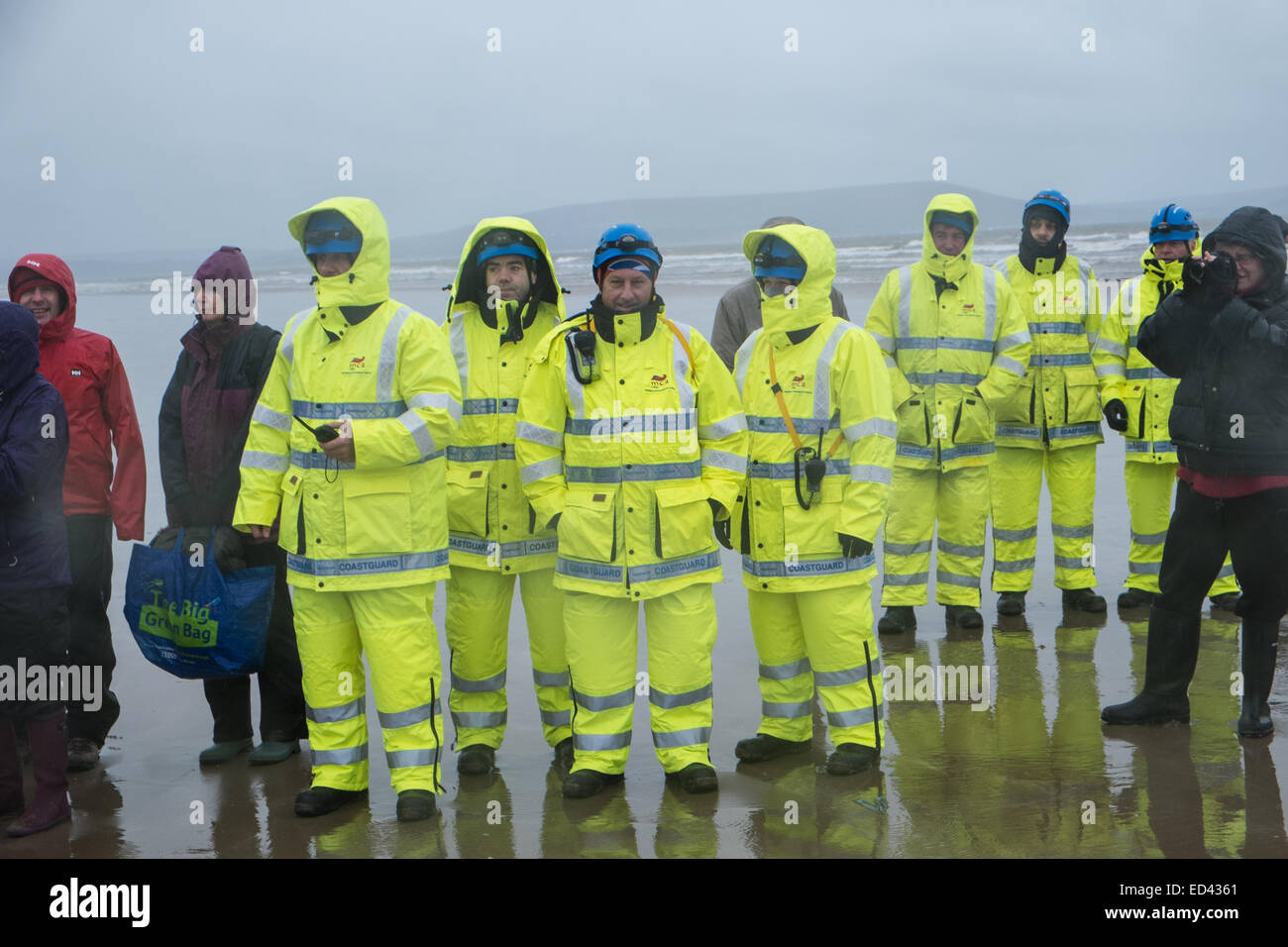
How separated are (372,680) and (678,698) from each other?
1.17m

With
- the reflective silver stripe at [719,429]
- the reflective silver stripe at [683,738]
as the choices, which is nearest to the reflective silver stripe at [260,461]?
the reflective silver stripe at [719,429]

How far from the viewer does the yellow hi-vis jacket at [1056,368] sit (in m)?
7.55

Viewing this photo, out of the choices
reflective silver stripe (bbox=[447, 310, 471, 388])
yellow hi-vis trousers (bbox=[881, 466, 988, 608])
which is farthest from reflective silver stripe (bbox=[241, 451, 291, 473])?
yellow hi-vis trousers (bbox=[881, 466, 988, 608])

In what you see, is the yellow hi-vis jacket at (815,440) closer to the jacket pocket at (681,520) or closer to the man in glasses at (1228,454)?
the jacket pocket at (681,520)

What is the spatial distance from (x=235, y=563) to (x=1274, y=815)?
405 centimetres

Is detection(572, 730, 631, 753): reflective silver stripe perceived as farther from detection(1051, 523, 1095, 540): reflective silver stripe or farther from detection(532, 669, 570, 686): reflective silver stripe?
detection(1051, 523, 1095, 540): reflective silver stripe

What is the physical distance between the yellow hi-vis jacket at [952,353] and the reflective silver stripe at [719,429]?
220 cm

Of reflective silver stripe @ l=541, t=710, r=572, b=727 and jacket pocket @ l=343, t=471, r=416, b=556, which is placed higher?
jacket pocket @ l=343, t=471, r=416, b=556

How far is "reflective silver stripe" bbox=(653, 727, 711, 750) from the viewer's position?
5.04 m

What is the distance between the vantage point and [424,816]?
4.77 m

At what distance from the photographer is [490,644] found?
5.38 m

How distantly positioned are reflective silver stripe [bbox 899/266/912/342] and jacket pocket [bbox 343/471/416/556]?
3.40 meters
